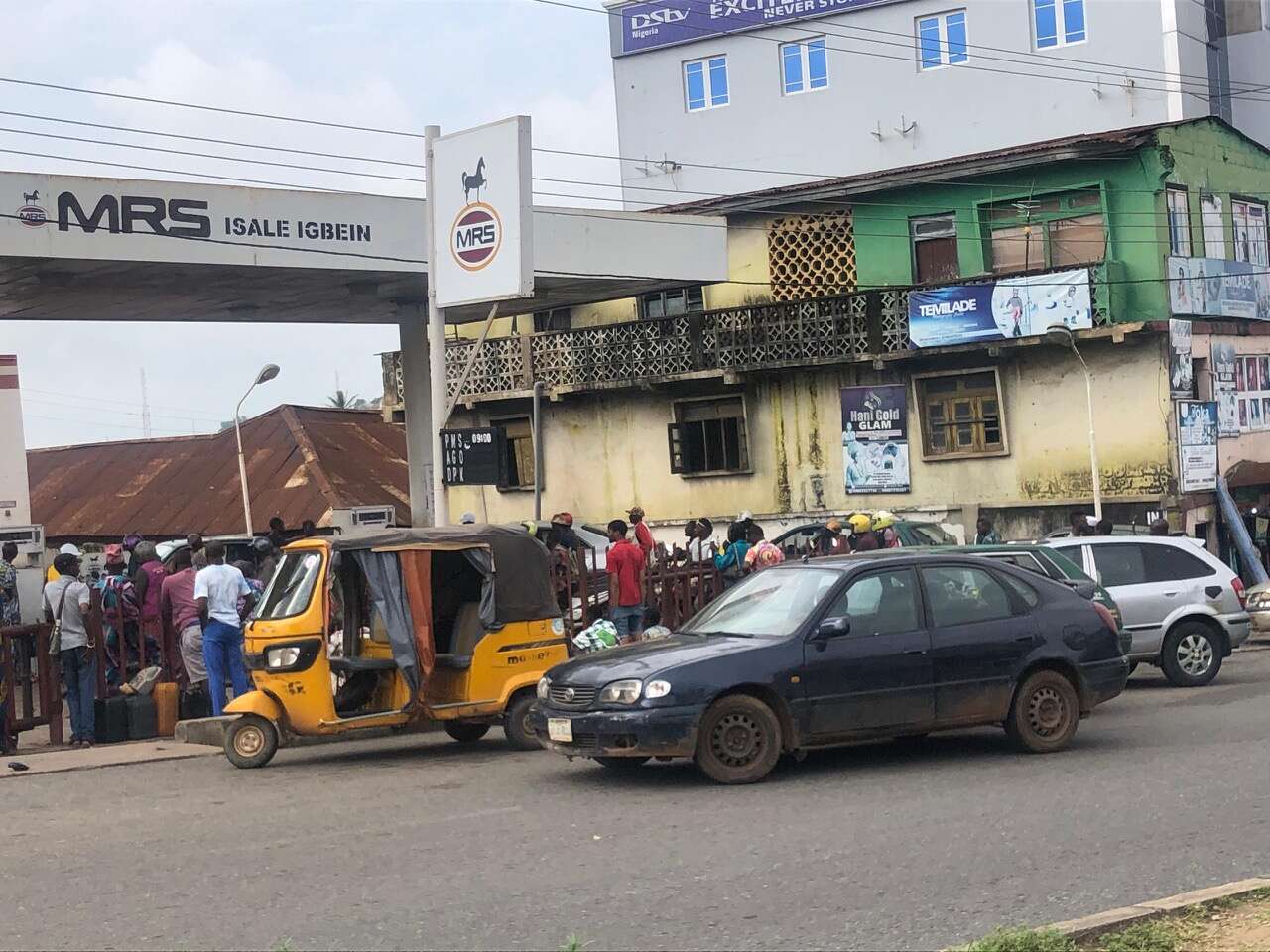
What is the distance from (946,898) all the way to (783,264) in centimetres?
2600

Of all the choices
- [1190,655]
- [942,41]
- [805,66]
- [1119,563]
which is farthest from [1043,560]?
[805,66]

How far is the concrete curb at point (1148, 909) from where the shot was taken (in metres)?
6.70

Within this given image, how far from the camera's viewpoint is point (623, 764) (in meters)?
12.4

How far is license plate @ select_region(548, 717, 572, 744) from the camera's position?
1124cm

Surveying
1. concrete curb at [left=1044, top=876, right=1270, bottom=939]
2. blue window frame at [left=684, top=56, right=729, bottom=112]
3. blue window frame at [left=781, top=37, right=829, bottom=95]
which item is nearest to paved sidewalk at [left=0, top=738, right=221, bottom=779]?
concrete curb at [left=1044, top=876, right=1270, bottom=939]

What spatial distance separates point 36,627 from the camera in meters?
15.1

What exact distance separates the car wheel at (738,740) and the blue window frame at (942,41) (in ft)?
134

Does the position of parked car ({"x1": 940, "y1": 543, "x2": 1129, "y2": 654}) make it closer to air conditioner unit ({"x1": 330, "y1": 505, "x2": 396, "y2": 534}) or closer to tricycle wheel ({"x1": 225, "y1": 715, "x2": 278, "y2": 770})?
tricycle wheel ({"x1": 225, "y1": 715, "x2": 278, "y2": 770})

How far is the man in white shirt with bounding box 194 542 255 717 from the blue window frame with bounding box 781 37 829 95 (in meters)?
39.7

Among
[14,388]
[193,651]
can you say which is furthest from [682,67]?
[193,651]

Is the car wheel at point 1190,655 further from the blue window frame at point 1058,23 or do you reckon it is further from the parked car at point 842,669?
the blue window frame at point 1058,23

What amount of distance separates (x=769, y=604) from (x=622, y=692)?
1576 mm

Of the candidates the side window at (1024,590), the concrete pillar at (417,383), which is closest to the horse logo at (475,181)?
the side window at (1024,590)

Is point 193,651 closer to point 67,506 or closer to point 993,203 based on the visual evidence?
point 993,203
